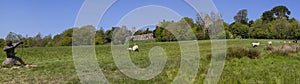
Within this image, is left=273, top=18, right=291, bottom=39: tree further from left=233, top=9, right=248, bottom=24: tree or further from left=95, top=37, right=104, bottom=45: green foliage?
left=95, top=37, right=104, bottom=45: green foliage

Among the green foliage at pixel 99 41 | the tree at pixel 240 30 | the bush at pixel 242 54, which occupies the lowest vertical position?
the bush at pixel 242 54

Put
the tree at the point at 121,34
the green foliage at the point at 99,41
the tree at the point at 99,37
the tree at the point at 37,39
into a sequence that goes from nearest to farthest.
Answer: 1. the tree at the point at 121,34
2. the green foliage at the point at 99,41
3. the tree at the point at 99,37
4. the tree at the point at 37,39

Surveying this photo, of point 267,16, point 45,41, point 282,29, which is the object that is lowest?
point 282,29

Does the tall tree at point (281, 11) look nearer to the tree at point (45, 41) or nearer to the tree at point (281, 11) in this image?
the tree at point (281, 11)

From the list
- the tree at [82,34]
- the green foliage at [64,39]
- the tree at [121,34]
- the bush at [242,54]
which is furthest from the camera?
the green foliage at [64,39]

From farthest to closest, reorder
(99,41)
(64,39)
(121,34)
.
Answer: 1. (64,39)
2. (99,41)
3. (121,34)

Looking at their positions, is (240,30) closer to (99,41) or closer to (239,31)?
(239,31)

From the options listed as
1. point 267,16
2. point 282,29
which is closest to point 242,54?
point 282,29

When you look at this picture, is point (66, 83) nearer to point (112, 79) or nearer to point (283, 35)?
point (112, 79)

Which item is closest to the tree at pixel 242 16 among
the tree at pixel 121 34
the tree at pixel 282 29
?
the tree at pixel 282 29

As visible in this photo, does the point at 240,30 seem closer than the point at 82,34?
No

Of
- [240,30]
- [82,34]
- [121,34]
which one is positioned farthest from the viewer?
[240,30]

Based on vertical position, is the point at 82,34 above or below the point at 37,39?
below

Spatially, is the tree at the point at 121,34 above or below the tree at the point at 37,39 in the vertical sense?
below
